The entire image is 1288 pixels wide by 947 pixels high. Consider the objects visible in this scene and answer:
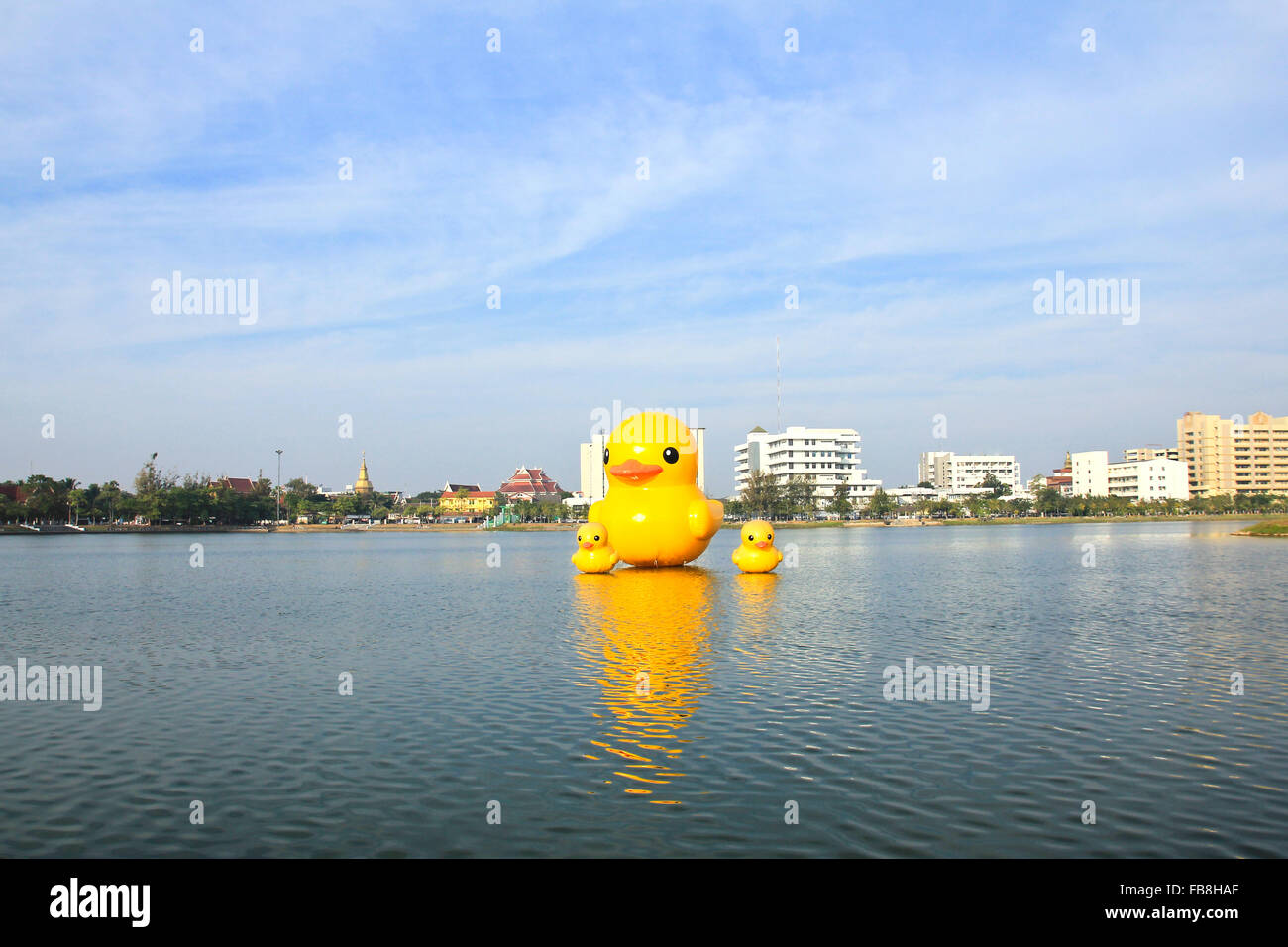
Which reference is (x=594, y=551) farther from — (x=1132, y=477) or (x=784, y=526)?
(x=1132, y=477)

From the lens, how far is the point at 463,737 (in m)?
10.4

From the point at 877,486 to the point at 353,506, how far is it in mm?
92517

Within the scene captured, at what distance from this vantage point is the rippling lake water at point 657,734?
24.5 ft

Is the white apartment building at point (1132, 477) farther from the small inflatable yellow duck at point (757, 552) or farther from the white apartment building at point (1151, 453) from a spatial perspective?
the small inflatable yellow duck at point (757, 552)

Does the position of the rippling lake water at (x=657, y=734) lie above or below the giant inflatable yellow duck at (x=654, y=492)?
below

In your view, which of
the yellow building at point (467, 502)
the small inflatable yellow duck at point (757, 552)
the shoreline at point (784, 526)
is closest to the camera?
the small inflatable yellow duck at point (757, 552)

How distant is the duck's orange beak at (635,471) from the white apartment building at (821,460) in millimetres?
118548

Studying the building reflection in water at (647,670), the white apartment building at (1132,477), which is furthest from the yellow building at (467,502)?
the building reflection in water at (647,670)

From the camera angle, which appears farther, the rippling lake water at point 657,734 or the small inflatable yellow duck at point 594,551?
the small inflatable yellow duck at point 594,551

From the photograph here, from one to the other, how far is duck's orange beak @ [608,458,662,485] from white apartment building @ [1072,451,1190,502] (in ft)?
498

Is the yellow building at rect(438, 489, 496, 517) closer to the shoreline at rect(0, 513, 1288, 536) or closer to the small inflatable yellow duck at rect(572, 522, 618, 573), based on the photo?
the shoreline at rect(0, 513, 1288, 536)

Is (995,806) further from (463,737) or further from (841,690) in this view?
(463,737)

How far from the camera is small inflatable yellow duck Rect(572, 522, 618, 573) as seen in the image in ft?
105
